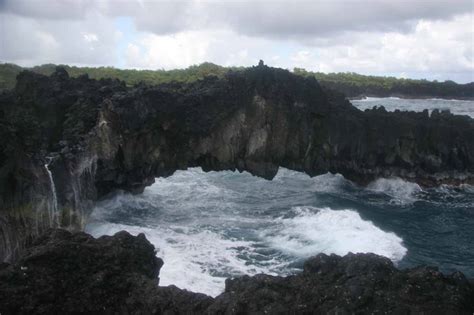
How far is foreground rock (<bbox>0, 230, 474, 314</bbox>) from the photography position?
823cm

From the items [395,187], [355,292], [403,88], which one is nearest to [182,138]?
[395,187]

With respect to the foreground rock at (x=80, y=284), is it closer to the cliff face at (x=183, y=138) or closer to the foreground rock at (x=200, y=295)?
the foreground rock at (x=200, y=295)

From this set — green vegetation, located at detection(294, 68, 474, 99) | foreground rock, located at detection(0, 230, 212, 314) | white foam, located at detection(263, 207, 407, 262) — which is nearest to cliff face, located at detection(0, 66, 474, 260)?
white foam, located at detection(263, 207, 407, 262)

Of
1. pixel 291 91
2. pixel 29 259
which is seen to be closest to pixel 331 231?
pixel 291 91

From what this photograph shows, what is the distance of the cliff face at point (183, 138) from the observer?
2077 cm

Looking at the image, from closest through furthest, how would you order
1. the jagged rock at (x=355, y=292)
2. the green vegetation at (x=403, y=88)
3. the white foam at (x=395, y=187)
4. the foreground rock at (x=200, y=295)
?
the jagged rock at (x=355, y=292) < the foreground rock at (x=200, y=295) < the white foam at (x=395, y=187) < the green vegetation at (x=403, y=88)

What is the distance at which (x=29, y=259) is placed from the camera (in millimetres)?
9578

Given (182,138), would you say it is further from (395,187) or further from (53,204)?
(395,187)

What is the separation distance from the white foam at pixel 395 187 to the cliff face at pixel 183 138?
0.61 m

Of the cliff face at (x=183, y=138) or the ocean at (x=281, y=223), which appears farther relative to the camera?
the ocean at (x=281, y=223)

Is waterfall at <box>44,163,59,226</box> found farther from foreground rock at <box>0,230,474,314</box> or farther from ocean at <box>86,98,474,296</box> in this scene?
foreground rock at <box>0,230,474,314</box>

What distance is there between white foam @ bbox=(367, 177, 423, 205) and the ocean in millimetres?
69

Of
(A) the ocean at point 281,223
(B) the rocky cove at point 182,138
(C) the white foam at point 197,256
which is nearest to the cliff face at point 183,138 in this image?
(B) the rocky cove at point 182,138

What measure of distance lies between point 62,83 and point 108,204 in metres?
7.42
